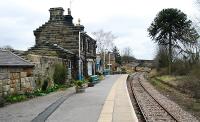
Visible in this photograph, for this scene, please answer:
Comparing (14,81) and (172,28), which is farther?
(172,28)

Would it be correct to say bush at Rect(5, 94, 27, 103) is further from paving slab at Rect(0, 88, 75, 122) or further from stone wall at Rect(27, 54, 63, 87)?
stone wall at Rect(27, 54, 63, 87)

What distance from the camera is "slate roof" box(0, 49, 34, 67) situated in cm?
2122

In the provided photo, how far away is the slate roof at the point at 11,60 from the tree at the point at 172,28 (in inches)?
1261

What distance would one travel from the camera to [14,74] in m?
21.8

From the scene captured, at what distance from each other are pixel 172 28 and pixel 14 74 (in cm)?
3540

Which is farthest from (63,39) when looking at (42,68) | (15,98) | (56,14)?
(15,98)

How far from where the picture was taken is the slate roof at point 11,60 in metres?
21.2

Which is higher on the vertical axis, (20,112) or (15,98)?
(15,98)

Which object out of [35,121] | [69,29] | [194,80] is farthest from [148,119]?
[69,29]

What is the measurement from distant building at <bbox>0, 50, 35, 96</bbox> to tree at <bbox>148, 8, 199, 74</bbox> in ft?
105

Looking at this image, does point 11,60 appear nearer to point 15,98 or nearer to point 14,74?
point 14,74

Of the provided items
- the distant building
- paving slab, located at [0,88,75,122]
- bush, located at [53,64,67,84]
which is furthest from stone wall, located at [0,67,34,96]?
bush, located at [53,64,67,84]

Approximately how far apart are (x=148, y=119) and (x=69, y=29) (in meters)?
31.6

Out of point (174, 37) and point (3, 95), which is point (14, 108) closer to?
point (3, 95)
